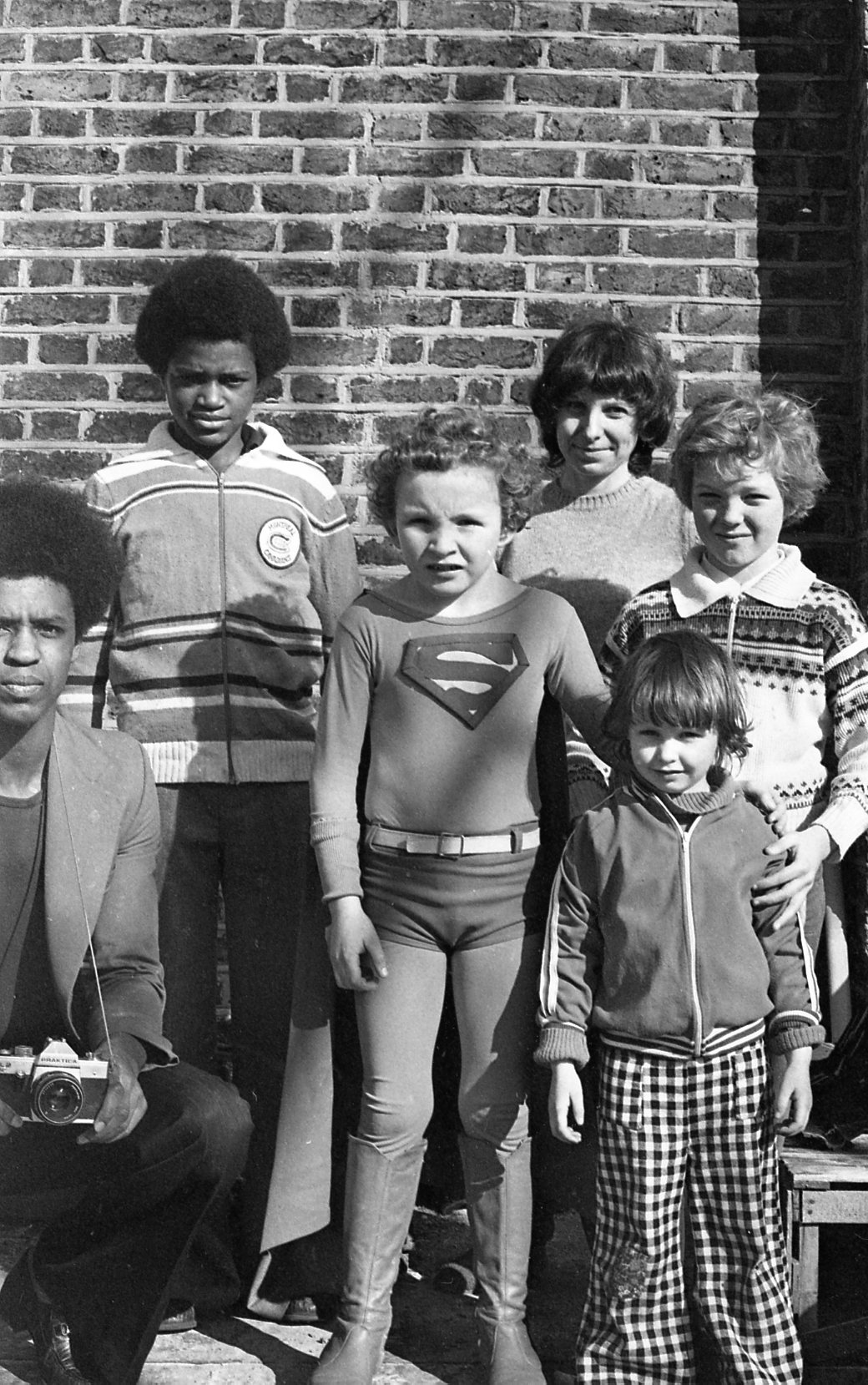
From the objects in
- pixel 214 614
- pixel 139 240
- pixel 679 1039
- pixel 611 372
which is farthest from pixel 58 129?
pixel 679 1039

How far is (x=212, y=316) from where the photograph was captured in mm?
3207

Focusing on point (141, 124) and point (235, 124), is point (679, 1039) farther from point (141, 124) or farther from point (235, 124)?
point (141, 124)

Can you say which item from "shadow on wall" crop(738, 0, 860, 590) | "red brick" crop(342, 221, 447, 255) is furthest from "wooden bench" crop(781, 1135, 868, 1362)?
"red brick" crop(342, 221, 447, 255)

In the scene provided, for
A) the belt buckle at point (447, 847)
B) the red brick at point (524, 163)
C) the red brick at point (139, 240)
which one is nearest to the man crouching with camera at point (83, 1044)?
the belt buckle at point (447, 847)

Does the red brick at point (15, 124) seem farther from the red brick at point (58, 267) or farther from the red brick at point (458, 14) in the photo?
the red brick at point (458, 14)

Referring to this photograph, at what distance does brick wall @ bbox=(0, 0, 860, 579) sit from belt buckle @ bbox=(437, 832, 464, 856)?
5.02ft

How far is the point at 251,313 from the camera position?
3260 millimetres

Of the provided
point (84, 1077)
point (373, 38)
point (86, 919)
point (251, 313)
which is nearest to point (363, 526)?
point (251, 313)

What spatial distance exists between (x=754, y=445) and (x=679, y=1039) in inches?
42.8

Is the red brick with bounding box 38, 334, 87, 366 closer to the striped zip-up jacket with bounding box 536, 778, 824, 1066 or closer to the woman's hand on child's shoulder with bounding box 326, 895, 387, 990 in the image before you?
the woman's hand on child's shoulder with bounding box 326, 895, 387, 990

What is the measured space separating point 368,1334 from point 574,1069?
0.57 m

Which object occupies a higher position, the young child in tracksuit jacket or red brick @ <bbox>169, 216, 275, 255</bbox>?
red brick @ <bbox>169, 216, 275, 255</bbox>

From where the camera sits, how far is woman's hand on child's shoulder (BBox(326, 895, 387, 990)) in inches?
102

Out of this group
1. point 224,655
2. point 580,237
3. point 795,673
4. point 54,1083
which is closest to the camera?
point 54,1083
